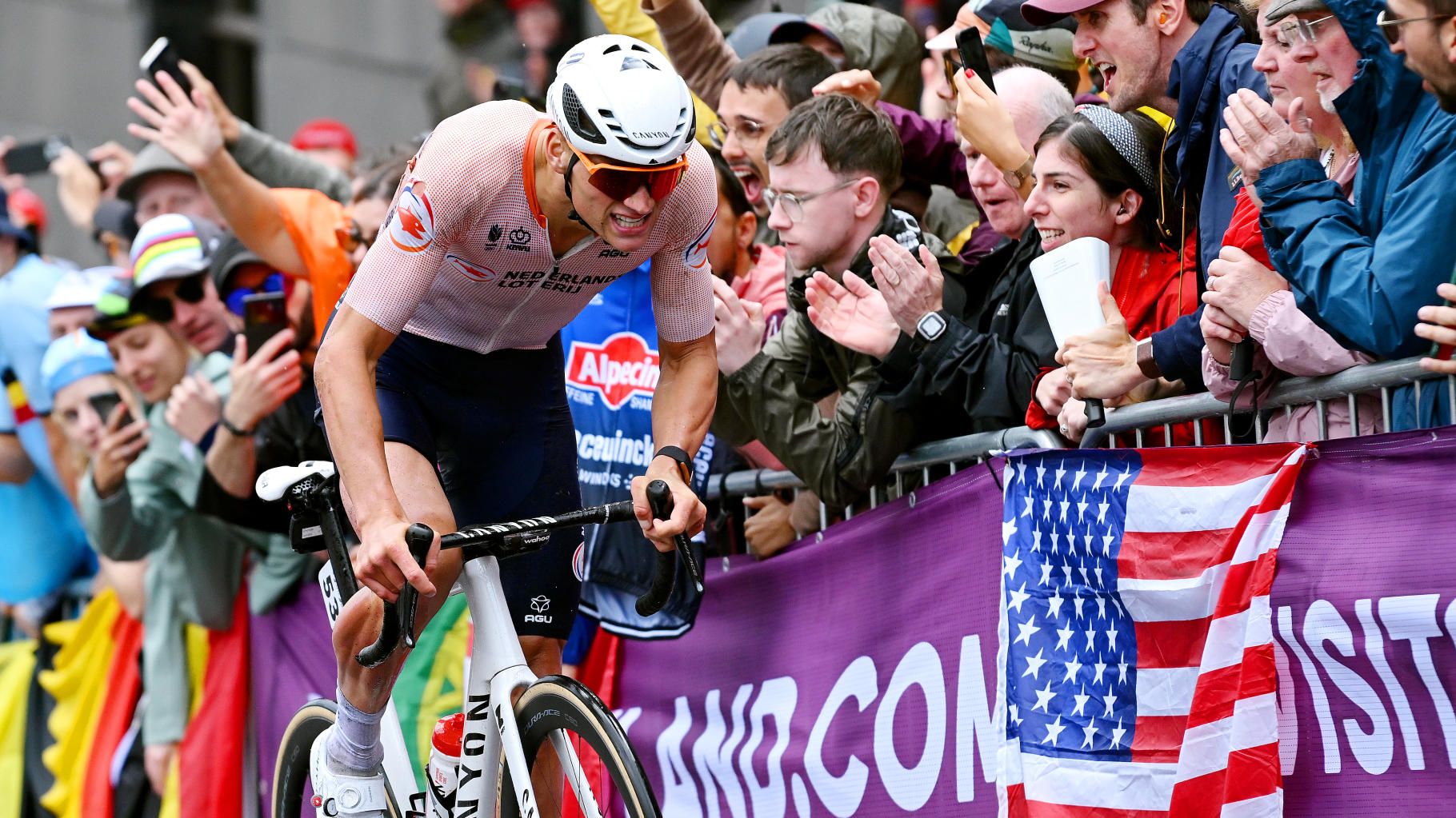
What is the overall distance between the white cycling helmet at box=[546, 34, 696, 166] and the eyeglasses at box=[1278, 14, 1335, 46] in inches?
53.7

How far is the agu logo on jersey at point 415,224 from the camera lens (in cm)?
425

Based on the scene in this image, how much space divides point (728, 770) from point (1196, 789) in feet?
6.72

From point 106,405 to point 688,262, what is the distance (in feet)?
15.5

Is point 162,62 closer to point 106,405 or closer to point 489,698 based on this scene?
point 106,405

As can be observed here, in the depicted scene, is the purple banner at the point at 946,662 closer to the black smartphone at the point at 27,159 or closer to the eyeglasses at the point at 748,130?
the eyeglasses at the point at 748,130

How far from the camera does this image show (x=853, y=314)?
5.15 meters

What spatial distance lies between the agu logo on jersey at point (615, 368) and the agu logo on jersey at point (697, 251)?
4.48 feet

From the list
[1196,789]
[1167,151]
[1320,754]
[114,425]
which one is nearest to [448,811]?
[1196,789]

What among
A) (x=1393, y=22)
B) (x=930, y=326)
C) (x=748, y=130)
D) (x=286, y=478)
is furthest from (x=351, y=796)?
(x=1393, y=22)

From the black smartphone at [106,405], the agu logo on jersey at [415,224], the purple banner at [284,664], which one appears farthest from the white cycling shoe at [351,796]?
the black smartphone at [106,405]

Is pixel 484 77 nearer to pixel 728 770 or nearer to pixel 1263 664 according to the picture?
pixel 728 770

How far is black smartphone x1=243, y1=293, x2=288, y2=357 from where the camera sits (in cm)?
707

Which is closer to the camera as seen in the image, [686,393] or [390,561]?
[390,561]

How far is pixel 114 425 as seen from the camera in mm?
8031
